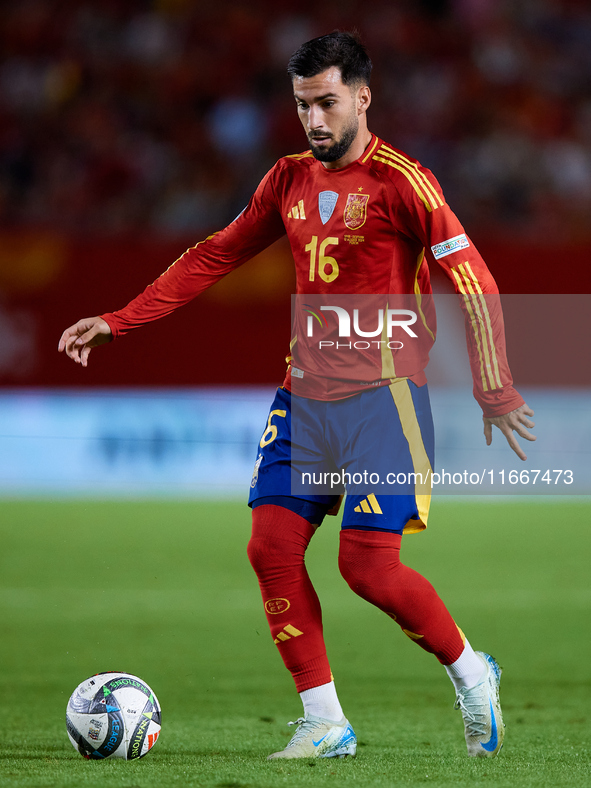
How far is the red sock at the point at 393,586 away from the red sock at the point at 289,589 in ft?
0.53

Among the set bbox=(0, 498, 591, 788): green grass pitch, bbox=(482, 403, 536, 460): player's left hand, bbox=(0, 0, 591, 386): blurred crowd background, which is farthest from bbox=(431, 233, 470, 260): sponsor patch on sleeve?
bbox=(0, 0, 591, 386): blurred crowd background

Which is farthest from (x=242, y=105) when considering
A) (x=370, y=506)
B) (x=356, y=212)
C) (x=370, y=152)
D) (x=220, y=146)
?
(x=370, y=506)

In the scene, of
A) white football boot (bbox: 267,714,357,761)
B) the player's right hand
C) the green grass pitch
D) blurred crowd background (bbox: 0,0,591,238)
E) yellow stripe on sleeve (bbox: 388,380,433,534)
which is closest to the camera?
the green grass pitch

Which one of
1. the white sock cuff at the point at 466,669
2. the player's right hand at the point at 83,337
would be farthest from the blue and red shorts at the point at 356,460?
the player's right hand at the point at 83,337

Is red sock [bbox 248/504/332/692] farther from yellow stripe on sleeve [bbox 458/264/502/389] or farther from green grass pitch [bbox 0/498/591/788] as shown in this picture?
yellow stripe on sleeve [bbox 458/264/502/389]

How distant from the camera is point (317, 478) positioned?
3.45 m

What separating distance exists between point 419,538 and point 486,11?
777 cm

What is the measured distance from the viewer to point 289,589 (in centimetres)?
346

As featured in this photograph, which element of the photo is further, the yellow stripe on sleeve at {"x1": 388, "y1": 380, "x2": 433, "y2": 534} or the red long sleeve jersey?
the yellow stripe on sleeve at {"x1": 388, "y1": 380, "x2": 433, "y2": 534}

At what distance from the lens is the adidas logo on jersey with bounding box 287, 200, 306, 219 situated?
353cm

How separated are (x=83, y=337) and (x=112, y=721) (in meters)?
1.21

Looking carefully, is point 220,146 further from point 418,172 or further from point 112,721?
point 112,721

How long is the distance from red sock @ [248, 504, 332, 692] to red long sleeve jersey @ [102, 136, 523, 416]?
417 millimetres

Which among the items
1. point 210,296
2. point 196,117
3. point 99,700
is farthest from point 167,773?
point 196,117
